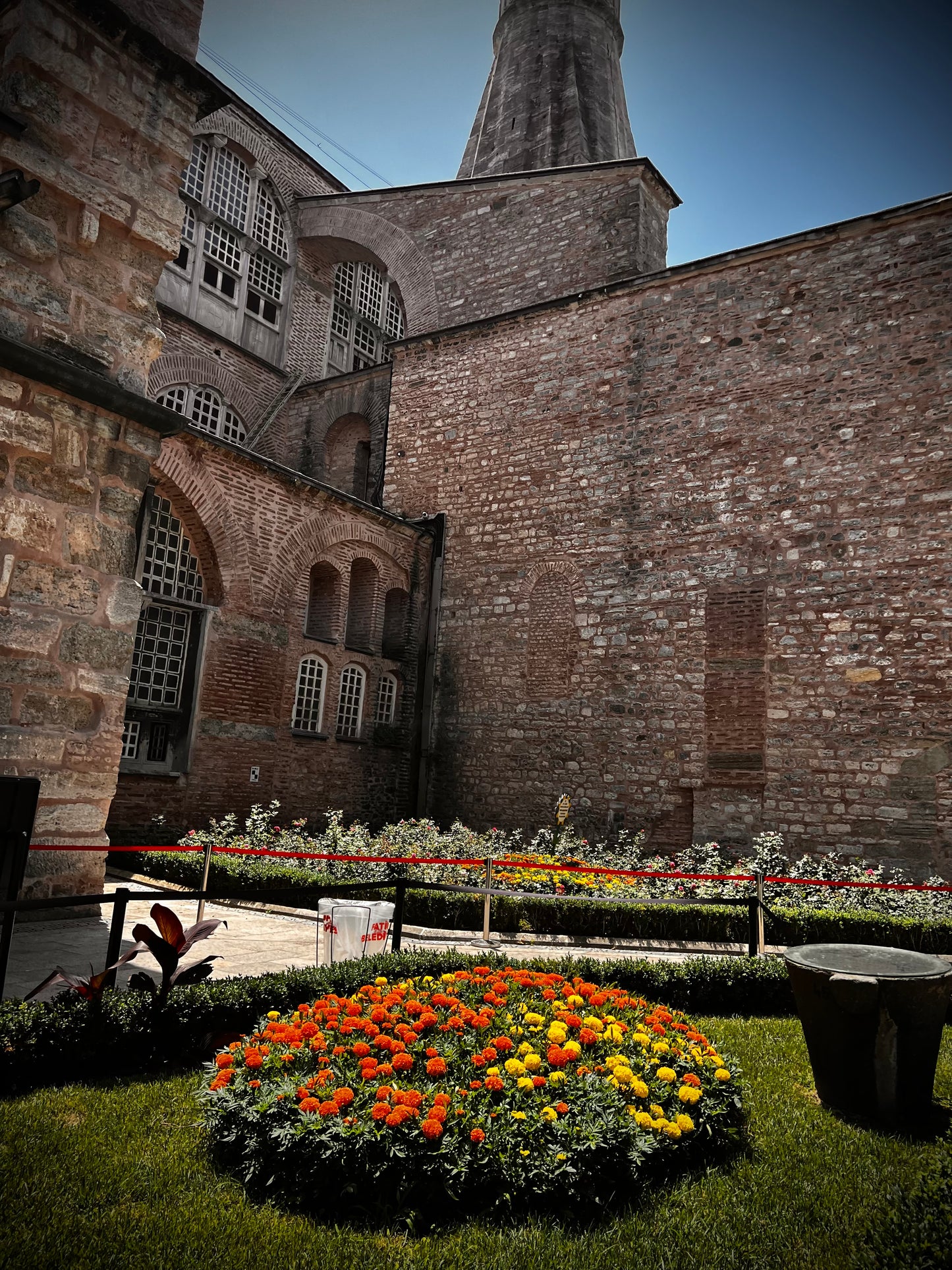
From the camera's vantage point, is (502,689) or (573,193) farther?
(573,193)

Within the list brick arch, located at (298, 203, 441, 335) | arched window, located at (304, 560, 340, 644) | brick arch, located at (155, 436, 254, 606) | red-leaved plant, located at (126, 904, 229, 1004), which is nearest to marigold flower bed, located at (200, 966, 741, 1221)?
red-leaved plant, located at (126, 904, 229, 1004)

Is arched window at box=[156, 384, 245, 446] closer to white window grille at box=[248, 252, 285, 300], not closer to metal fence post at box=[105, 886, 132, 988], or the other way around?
white window grille at box=[248, 252, 285, 300]

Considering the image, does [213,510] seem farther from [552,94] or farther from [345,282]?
[552,94]

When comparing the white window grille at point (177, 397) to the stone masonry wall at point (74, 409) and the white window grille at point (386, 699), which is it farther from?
the stone masonry wall at point (74, 409)

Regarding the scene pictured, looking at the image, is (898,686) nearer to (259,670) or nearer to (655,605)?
(655,605)

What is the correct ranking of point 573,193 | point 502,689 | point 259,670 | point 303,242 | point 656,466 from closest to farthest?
point 259,670
point 656,466
point 502,689
point 573,193
point 303,242

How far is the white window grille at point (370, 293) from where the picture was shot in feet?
68.4

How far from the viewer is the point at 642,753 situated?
38.8ft

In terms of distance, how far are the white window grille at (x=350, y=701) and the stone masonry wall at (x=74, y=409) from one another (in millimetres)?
7674

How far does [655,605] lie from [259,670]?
5806 mm

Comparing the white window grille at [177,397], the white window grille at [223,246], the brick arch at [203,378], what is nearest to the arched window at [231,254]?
the white window grille at [223,246]

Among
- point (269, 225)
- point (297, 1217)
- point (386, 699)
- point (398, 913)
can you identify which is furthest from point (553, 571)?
point (269, 225)

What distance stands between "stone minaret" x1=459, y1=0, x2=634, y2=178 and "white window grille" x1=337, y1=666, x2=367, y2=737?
46.5 feet

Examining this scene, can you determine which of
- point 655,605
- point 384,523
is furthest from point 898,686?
point 384,523
